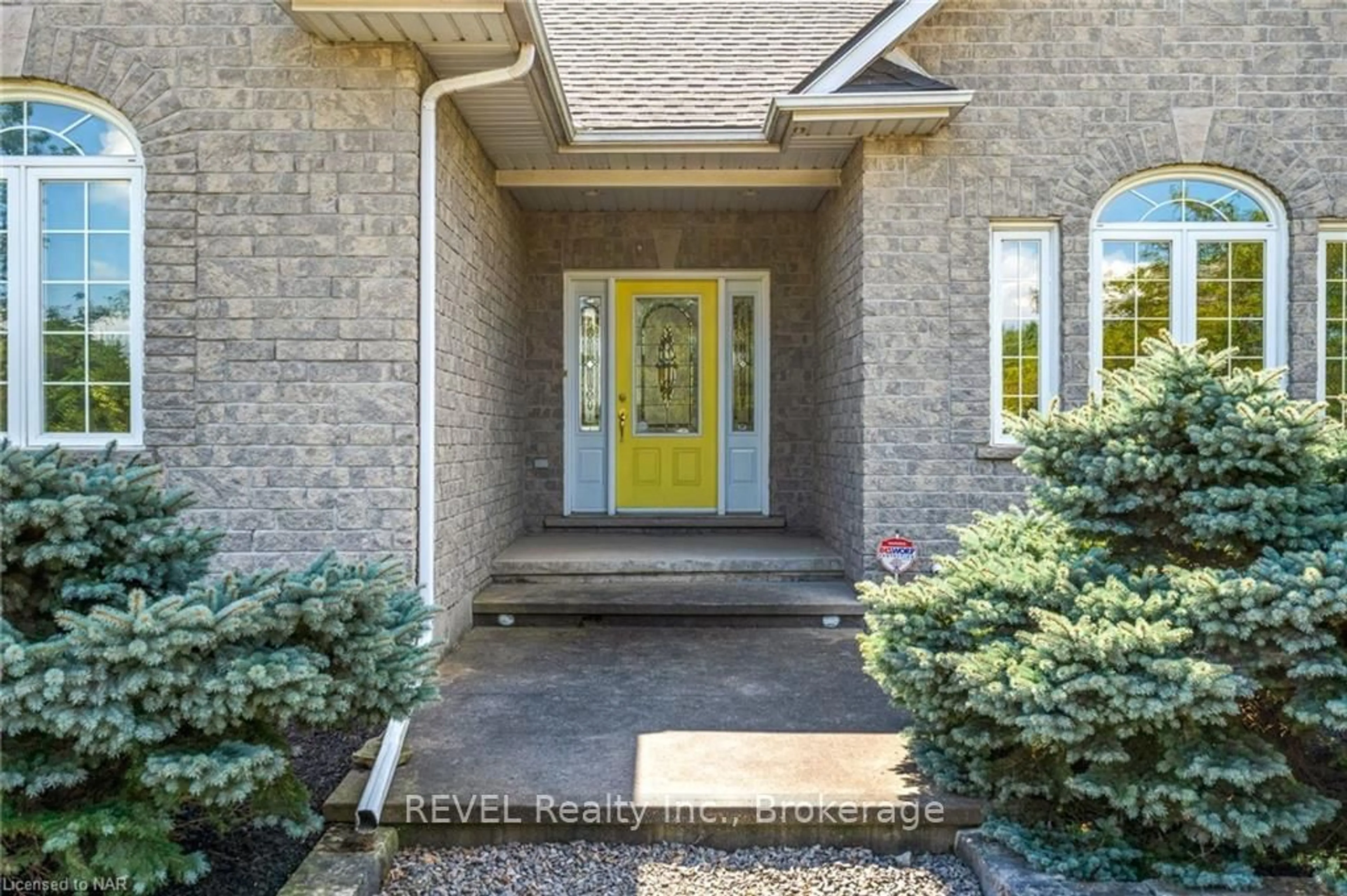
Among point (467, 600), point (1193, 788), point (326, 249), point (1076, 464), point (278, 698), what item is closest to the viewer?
point (278, 698)

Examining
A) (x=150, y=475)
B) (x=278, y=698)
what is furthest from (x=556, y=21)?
(x=278, y=698)

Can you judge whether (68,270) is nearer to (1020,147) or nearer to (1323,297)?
(1020,147)

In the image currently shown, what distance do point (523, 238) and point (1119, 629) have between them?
21.1ft

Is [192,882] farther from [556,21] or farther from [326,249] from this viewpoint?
[556,21]

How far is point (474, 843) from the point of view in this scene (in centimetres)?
330

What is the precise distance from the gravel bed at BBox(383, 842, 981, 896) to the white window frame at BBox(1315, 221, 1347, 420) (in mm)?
4921

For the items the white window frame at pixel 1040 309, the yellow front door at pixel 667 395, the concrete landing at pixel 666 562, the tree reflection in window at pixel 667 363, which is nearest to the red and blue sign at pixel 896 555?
the concrete landing at pixel 666 562

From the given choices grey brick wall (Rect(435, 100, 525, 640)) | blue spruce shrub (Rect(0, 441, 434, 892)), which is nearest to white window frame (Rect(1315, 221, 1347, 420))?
grey brick wall (Rect(435, 100, 525, 640))

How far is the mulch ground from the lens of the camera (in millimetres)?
2949

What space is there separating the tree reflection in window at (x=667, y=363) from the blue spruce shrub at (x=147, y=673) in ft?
18.4

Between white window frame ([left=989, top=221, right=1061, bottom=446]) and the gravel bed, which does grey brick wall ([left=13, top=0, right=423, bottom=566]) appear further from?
white window frame ([left=989, top=221, right=1061, bottom=446])

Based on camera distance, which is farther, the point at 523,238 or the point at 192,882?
the point at 523,238

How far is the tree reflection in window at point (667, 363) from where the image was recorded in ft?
28.2

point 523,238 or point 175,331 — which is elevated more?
point 523,238
